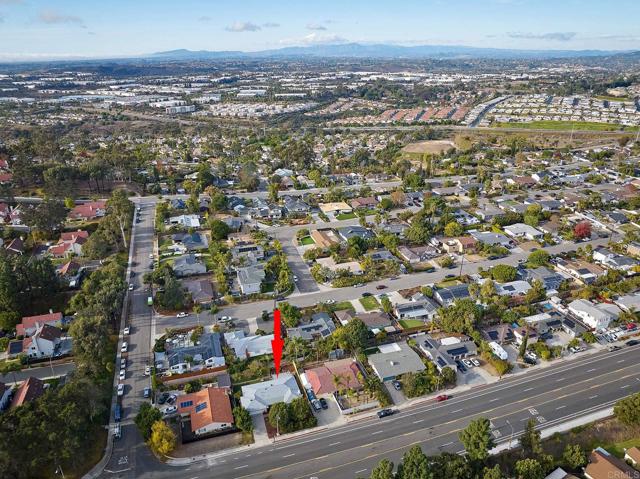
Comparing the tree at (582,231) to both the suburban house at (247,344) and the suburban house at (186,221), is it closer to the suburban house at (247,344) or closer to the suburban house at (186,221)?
the suburban house at (247,344)

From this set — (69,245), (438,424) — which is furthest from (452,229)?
(69,245)

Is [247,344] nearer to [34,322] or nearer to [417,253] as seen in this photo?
[34,322]

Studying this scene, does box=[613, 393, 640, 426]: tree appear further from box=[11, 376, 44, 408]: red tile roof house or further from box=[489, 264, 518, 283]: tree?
box=[11, 376, 44, 408]: red tile roof house

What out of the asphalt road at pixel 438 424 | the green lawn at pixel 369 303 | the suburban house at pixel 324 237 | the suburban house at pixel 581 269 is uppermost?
the suburban house at pixel 324 237

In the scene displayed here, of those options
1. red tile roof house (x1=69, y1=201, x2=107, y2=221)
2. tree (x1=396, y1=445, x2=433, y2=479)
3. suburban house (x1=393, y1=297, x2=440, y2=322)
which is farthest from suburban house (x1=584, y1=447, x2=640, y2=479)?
red tile roof house (x1=69, y1=201, x2=107, y2=221)

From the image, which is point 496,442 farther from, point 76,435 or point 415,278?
point 76,435

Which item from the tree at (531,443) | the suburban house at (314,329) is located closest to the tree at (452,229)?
the suburban house at (314,329)
